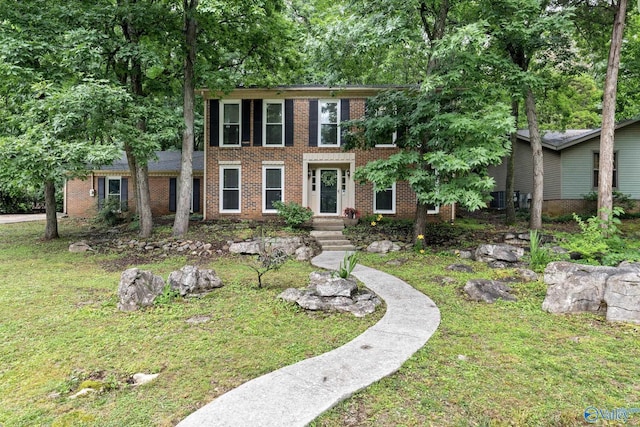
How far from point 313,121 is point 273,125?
1512 millimetres

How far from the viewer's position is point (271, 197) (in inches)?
506

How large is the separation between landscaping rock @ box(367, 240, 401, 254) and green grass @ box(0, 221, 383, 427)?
3.57 meters

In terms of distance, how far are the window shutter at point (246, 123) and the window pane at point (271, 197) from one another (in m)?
2.02

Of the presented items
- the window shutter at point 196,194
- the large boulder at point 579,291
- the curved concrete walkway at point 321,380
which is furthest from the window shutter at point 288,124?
the large boulder at point 579,291

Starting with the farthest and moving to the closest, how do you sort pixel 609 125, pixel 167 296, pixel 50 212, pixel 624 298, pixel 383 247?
pixel 50 212, pixel 383 247, pixel 609 125, pixel 167 296, pixel 624 298

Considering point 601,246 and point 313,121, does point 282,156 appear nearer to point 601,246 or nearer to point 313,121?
point 313,121

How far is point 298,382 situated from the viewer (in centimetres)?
296

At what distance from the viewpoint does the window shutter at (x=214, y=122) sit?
12.9 metres

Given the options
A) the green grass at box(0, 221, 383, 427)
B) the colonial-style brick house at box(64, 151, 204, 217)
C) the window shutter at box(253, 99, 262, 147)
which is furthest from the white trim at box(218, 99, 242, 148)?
the green grass at box(0, 221, 383, 427)

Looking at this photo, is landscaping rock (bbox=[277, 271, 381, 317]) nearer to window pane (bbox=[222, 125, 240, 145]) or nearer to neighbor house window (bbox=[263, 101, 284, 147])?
neighbor house window (bbox=[263, 101, 284, 147])

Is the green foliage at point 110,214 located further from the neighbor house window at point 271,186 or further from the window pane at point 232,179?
the neighbor house window at point 271,186

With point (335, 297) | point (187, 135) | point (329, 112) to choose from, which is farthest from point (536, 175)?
point (187, 135)

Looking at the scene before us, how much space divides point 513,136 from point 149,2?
13.6m

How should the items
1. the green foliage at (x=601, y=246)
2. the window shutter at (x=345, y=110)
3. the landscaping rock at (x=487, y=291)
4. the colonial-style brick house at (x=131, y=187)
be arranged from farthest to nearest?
the colonial-style brick house at (x=131, y=187) < the window shutter at (x=345, y=110) < the green foliage at (x=601, y=246) < the landscaping rock at (x=487, y=291)
